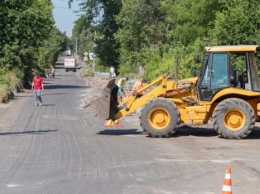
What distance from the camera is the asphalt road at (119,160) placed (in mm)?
10539

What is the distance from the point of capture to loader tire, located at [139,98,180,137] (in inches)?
707

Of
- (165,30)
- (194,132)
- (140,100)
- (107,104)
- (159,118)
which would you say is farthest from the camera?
(165,30)

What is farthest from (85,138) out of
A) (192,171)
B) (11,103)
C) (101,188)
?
(11,103)

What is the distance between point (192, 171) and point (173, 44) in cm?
4275

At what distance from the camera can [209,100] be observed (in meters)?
18.2

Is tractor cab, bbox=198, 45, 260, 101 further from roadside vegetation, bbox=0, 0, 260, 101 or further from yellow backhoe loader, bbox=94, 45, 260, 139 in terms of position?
roadside vegetation, bbox=0, 0, 260, 101

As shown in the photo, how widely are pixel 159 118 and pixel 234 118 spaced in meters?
2.20

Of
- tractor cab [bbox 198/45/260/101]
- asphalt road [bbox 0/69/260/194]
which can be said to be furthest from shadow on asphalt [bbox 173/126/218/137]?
tractor cab [bbox 198/45/260/101]

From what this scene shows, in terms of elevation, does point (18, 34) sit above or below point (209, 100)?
above

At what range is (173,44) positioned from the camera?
54.3 metres

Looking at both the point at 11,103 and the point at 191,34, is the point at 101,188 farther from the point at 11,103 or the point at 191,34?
the point at 191,34

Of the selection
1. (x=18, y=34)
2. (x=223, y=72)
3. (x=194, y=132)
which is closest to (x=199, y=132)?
(x=194, y=132)

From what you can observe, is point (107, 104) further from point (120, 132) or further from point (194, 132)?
point (194, 132)

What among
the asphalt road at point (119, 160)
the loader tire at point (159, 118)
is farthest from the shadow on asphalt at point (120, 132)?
the loader tire at point (159, 118)
